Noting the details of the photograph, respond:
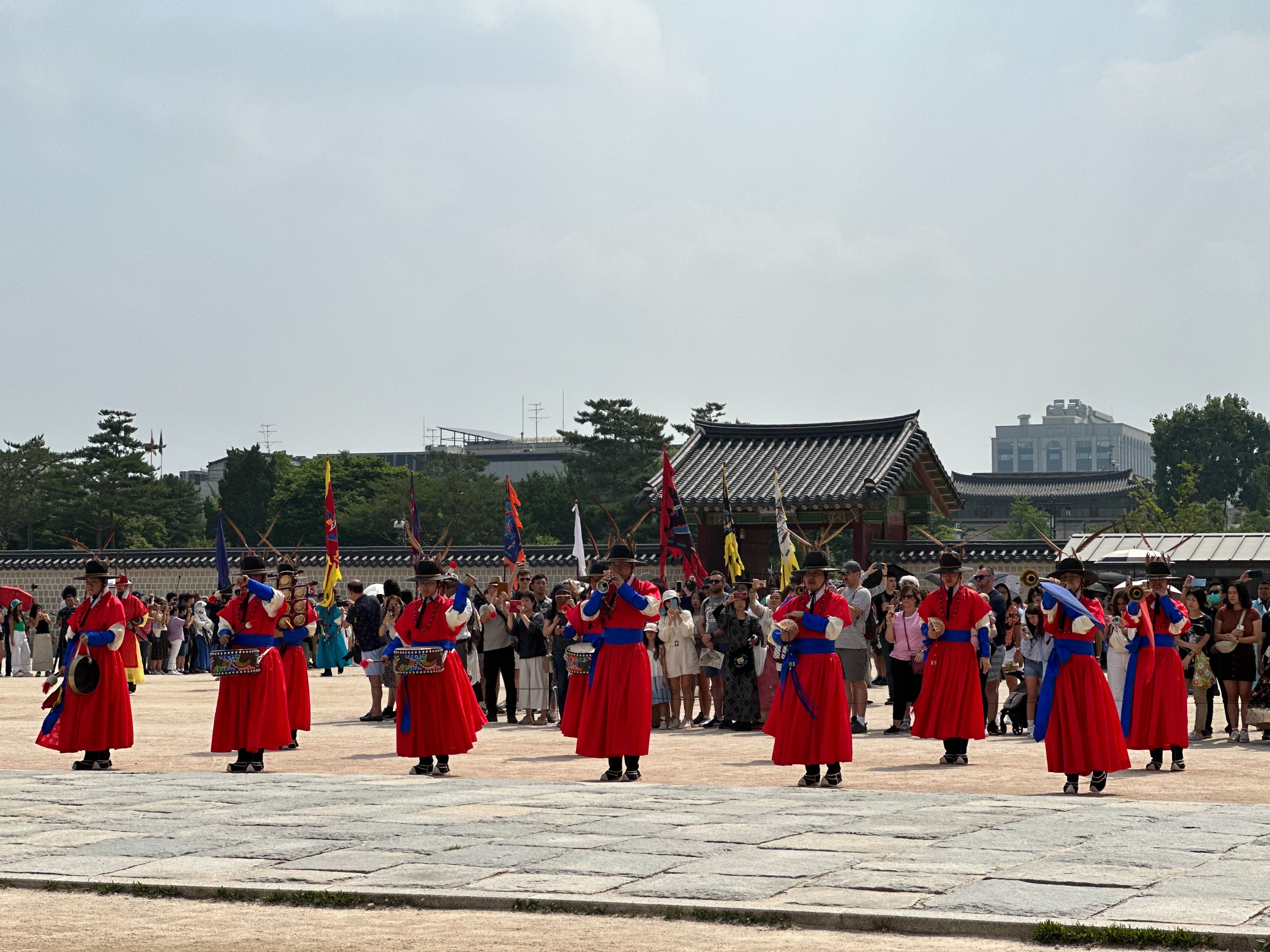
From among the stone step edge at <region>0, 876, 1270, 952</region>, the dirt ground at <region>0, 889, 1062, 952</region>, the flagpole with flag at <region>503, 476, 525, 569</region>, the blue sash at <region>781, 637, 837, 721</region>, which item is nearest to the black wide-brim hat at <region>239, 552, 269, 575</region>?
the blue sash at <region>781, 637, 837, 721</region>

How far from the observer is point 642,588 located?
11.0m

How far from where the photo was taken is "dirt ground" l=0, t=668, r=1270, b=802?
10.5 meters

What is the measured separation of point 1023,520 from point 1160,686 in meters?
49.7

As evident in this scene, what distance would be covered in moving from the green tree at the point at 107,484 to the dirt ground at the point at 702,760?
34.7 meters

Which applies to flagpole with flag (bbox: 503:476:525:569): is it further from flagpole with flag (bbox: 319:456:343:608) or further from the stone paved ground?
the stone paved ground

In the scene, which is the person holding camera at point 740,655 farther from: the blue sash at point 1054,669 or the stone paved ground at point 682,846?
the stone paved ground at point 682,846

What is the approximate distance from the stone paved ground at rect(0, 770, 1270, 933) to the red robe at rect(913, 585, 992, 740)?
2.63 m

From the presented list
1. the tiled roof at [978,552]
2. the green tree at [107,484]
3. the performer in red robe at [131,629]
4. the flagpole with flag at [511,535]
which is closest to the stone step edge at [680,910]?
the performer in red robe at [131,629]

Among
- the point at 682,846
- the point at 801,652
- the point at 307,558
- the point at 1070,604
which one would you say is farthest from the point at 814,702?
the point at 307,558

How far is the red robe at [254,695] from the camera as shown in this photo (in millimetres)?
11594

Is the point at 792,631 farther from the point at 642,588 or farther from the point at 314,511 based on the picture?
the point at 314,511

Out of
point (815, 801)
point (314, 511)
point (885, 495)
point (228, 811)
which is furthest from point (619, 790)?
point (314, 511)

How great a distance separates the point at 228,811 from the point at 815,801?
11.1ft

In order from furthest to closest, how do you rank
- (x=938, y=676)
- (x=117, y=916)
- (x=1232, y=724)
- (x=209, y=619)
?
(x=209, y=619) < (x=1232, y=724) < (x=938, y=676) < (x=117, y=916)
